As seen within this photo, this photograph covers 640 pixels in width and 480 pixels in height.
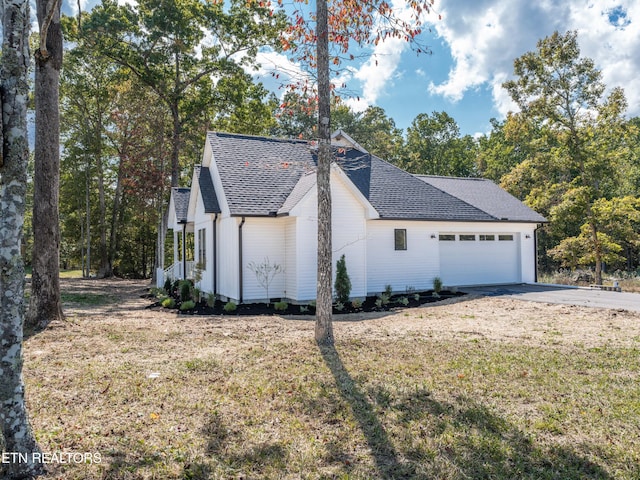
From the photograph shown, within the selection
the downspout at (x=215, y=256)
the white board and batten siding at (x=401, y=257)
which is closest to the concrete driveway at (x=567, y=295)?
the white board and batten siding at (x=401, y=257)

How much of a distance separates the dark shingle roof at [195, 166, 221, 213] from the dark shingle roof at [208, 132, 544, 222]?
1.00 m

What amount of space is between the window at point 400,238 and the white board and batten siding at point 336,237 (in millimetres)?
1726

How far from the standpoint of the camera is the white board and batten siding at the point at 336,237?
12.8 m

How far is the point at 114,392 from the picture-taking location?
4.75 m

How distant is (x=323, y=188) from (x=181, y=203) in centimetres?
1243

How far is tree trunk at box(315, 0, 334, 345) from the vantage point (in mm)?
7004

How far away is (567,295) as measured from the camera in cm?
1378

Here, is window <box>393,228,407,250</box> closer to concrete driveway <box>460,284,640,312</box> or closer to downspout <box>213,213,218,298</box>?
concrete driveway <box>460,284,640,312</box>

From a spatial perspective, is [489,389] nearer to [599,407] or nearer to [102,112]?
[599,407]

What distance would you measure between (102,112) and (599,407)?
2957 cm

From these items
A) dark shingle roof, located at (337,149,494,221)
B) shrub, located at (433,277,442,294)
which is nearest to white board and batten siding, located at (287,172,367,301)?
dark shingle roof, located at (337,149,494,221)

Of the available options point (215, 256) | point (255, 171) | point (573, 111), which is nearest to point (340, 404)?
point (215, 256)

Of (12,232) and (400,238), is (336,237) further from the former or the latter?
(12,232)

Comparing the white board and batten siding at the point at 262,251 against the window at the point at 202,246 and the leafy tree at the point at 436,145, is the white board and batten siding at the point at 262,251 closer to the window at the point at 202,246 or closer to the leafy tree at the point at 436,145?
the window at the point at 202,246
